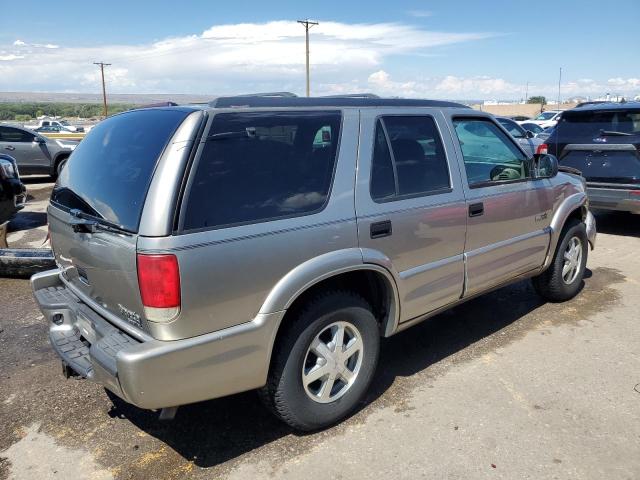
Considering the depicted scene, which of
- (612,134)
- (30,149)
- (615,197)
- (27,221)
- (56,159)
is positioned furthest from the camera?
(56,159)

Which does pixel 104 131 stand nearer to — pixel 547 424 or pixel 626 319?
pixel 547 424

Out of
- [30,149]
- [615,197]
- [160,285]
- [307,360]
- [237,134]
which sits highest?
[237,134]

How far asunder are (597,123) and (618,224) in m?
1.90

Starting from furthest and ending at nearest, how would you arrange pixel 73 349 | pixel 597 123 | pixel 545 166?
pixel 597 123, pixel 545 166, pixel 73 349

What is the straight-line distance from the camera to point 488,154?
167 inches

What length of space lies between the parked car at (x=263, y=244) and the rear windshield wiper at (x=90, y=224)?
11 mm

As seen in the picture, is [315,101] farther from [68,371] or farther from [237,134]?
[68,371]

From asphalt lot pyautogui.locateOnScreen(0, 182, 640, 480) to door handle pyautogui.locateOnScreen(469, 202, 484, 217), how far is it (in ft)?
3.57

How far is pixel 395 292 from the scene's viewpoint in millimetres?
3305

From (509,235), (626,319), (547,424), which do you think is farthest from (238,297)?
(626,319)

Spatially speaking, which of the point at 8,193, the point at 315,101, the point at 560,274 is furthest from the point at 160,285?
the point at 8,193

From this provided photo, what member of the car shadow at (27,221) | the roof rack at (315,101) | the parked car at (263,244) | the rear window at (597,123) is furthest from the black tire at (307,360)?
the car shadow at (27,221)

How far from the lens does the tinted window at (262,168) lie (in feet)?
8.29

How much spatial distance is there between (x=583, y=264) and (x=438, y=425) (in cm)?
290
